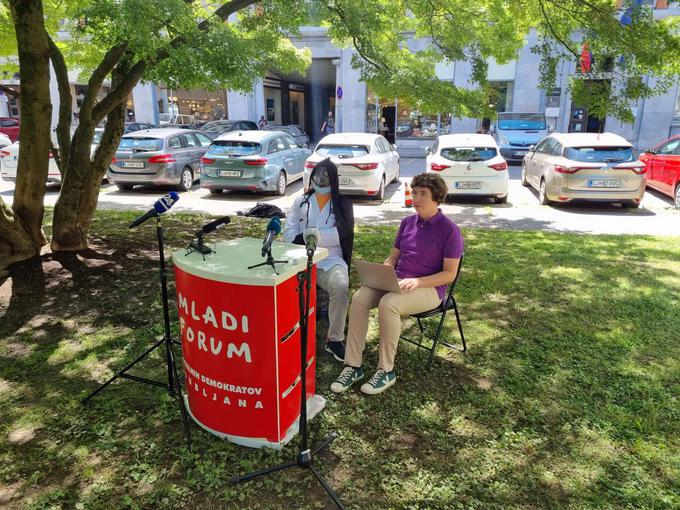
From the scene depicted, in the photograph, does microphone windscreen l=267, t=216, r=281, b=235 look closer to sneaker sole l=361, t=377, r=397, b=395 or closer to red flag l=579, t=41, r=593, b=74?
sneaker sole l=361, t=377, r=397, b=395

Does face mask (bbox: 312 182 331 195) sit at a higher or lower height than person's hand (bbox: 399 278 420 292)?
higher

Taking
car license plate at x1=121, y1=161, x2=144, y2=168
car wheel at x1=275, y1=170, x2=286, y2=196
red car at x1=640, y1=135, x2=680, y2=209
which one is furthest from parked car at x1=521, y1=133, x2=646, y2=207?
car license plate at x1=121, y1=161, x2=144, y2=168

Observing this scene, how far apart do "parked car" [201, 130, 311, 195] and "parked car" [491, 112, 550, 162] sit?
1008 centimetres

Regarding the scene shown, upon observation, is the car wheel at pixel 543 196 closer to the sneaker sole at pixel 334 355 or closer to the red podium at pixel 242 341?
the sneaker sole at pixel 334 355

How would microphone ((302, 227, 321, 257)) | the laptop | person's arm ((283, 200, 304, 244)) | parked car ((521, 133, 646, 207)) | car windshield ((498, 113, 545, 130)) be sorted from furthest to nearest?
car windshield ((498, 113, 545, 130))
parked car ((521, 133, 646, 207))
person's arm ((283, 200, 304, 244))
the laptop
microphone ((302, 227, 321, 257))

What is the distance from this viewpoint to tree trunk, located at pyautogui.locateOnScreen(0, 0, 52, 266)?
5.09 meters

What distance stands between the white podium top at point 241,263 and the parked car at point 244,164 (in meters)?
8.94

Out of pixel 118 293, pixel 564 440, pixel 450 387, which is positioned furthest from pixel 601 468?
pixel 118 293

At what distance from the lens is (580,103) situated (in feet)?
21.7

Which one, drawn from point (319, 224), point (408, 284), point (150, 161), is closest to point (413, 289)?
point (408, 284)

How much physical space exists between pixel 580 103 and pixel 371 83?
2.88 meters

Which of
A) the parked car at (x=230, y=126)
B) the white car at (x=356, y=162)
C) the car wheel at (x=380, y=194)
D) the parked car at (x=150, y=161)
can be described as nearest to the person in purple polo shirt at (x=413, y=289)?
the white car at (x=356, y=162)

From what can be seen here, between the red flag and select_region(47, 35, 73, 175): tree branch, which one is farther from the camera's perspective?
the red flag

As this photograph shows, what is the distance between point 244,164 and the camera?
11.9m
